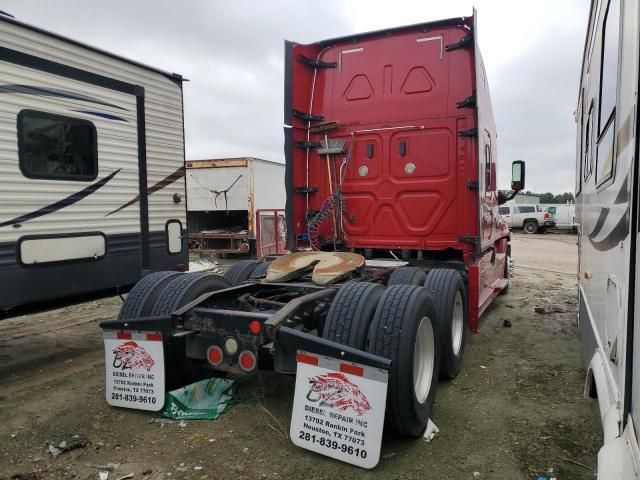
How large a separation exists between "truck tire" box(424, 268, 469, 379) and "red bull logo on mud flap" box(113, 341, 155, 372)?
2.25 meters

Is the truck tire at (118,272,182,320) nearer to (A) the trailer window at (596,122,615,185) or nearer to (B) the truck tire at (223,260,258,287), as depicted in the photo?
(B) the truck tire at (223,260,258,287)

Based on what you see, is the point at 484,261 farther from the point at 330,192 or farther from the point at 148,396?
the point at 148,396

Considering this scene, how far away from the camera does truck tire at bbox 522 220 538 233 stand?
2920 centimetres

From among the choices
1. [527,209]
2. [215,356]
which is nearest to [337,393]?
[215,356]

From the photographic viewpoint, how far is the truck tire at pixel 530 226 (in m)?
29.2

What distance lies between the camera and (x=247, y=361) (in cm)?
322

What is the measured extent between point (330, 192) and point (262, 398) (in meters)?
2.94

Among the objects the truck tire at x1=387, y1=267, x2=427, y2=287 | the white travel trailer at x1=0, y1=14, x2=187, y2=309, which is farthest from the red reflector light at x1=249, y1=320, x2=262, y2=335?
the white travel trailer at x1=0, y1=14, x2=187, y2=309

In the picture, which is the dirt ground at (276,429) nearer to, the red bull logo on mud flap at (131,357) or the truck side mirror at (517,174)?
the red bull logo on mud flap at (131,357)

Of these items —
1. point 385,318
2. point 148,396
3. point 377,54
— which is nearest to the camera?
point 385,318

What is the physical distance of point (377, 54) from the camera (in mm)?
5867

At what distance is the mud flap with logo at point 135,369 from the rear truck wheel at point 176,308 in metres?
0.13

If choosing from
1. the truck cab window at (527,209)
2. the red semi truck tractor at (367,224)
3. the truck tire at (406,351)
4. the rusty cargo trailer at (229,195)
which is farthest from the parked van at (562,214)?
the truck tire at (406,351)

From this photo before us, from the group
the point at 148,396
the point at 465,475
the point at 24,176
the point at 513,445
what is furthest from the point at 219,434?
the point at 24,176
